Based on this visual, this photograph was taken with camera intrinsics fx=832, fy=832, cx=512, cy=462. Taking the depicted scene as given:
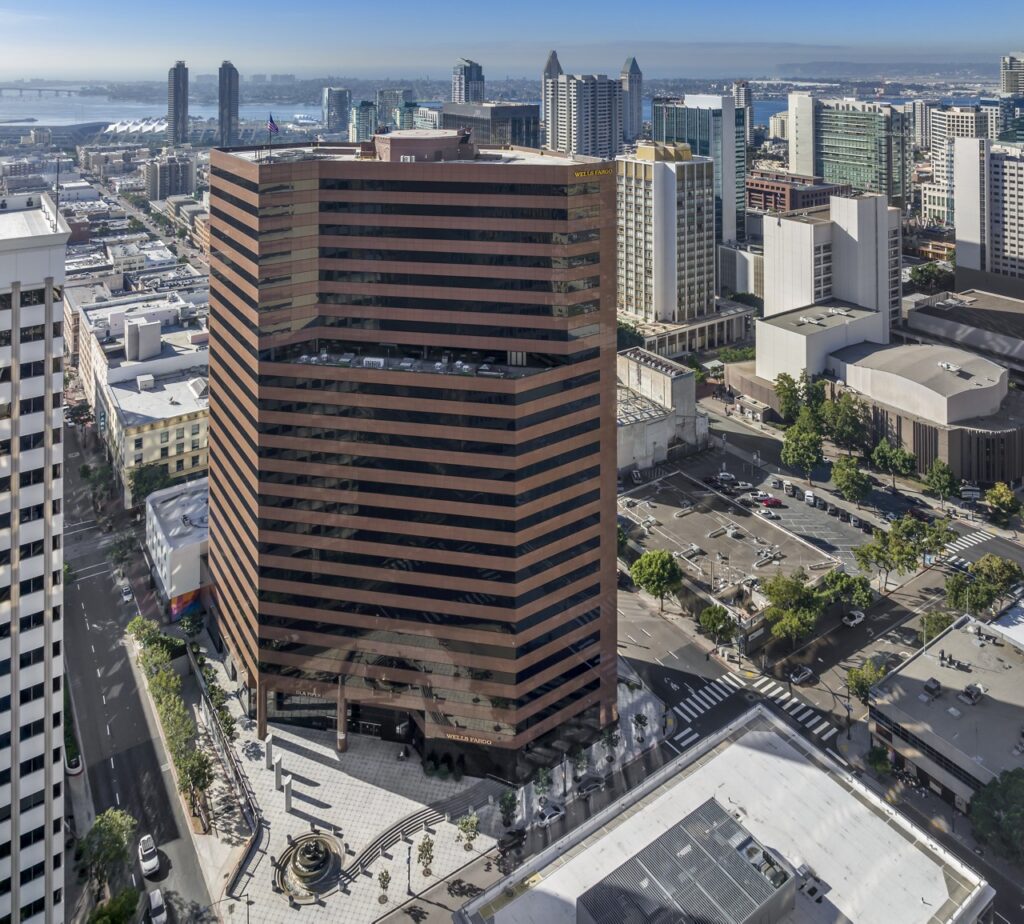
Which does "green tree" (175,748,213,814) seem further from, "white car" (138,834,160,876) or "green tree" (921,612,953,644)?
"green tree" (921,612,953,644)

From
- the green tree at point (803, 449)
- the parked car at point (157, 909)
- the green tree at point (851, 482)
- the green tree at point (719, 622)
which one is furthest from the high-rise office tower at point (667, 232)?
the parked car at point (157, 909)

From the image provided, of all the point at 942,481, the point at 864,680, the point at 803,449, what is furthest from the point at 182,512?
the point at 942,481

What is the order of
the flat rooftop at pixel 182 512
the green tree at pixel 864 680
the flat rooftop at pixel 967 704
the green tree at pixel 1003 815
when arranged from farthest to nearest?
the flat rooftop at pixel 182 512, the green tree at pixel 864 680, the flat rooftop at pixel 967 704, the green tree at pixel 1003 815

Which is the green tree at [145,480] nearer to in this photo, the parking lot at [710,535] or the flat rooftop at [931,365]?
the parking lot at [710,535]

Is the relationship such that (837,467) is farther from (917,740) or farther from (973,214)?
(973,214)

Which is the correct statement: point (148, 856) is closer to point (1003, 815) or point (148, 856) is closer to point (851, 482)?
point (1003, 815)
